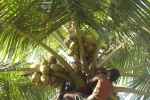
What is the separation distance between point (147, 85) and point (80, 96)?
175cm

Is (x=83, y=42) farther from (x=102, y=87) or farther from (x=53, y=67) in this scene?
(x=102, y=87)

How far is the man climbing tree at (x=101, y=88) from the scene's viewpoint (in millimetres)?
2818

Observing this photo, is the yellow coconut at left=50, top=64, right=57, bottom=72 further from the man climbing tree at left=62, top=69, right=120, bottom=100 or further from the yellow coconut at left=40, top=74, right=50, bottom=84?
the man climbing tree at left=62, top=69, right=120, bottom=100

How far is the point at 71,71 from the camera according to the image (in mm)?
3195

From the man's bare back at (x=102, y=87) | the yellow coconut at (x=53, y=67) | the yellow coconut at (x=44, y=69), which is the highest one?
the yellow coconut at (x=44, y=69)

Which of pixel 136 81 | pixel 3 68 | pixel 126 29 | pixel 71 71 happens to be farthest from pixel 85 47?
pixel 136 81

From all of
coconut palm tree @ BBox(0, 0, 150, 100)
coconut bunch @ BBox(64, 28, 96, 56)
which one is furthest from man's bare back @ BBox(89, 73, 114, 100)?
coconut bunch @ BBox(64, 28, 96, 56)

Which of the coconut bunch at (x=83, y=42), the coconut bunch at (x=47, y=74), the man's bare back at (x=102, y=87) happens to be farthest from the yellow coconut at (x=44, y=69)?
the man's bare back at (x=102, y=87)

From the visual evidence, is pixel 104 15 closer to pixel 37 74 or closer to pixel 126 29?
pixel 126 29

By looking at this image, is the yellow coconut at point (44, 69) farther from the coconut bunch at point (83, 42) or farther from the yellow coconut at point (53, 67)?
→ the coconut bunch at point (83, 42)

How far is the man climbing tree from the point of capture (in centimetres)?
282

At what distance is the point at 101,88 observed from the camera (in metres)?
2.86

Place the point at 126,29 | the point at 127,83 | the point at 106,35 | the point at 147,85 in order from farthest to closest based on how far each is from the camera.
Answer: the point at 127,83, the point at 147,85, the point at 126,29, the point at 106,35

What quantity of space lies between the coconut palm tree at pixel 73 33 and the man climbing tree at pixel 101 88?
0.15 metres
